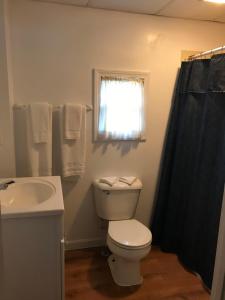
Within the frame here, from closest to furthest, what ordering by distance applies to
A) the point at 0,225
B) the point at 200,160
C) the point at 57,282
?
1. the point at 0,225
2. the point at 57,282
3. the point at 200,160

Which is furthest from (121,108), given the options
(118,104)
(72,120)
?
(72,120)

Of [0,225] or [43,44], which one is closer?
[0,225]

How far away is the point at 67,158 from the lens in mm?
2145

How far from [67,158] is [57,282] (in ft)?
3.21

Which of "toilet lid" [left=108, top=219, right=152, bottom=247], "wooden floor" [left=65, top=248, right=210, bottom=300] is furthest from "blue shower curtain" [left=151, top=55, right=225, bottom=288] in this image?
"toilet lid" [left=108, top=219, right=152, bottom=247]

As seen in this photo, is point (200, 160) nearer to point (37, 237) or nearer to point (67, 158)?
point (67, 158)

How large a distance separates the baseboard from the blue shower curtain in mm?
569

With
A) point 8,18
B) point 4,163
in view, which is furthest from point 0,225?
point 8,18

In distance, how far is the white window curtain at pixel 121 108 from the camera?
2182 mm

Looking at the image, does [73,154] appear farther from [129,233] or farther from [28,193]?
[129,233]

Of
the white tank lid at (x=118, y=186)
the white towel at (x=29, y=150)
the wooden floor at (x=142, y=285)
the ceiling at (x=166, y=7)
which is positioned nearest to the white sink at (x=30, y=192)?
the white towel at (x=29, y=150)

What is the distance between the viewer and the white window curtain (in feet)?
7.16

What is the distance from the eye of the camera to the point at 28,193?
6.11 ft

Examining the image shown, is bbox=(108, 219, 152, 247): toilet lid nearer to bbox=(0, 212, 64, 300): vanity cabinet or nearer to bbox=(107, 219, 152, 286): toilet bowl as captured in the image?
bbox=(107, 219, 152, 286): toilet bowl
